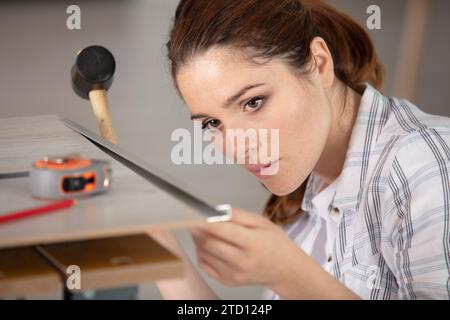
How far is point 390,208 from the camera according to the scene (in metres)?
1.02

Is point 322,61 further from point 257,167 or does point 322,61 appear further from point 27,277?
point 27,277

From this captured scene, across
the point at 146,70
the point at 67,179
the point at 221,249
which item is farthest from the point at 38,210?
the point at 146,70

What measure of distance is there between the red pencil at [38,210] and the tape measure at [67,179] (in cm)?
2

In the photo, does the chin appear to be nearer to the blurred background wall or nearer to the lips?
the lips

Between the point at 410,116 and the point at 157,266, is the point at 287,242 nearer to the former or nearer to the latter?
the point at 157,266

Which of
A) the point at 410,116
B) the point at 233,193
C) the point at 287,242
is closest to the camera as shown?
the point at 287,242

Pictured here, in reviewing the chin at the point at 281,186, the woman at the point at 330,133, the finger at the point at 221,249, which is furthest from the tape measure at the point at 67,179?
the chin at the point at 281,186

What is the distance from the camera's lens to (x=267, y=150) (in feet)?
3.56

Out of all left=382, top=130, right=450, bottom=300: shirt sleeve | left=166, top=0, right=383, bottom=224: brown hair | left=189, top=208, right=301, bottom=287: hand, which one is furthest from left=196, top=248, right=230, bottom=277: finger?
left=166, top=0, right=383, bottom=224: brown hair

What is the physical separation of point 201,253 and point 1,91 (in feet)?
6.80

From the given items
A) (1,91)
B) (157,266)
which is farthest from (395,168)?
(1,91)

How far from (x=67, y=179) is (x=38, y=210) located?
0.05m
